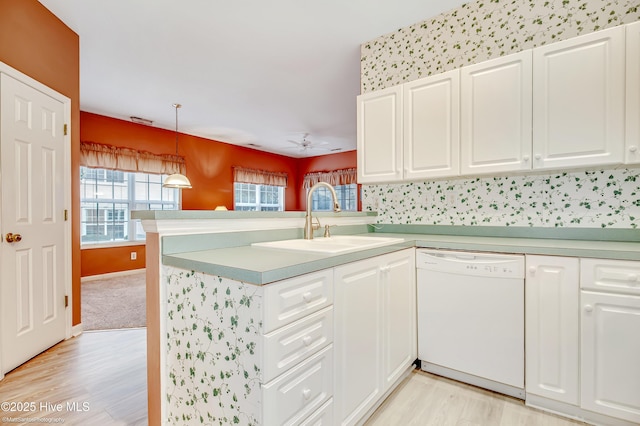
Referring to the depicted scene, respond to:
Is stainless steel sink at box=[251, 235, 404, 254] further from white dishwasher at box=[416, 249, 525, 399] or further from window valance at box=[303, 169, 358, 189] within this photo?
window valance at box=[303, 169, 358, 189]

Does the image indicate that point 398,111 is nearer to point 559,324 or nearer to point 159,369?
point 559,324

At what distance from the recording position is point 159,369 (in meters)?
1.35

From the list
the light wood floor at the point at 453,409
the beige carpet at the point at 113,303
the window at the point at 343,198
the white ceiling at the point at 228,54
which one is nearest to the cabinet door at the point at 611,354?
the light wood floor at the point at 453,409

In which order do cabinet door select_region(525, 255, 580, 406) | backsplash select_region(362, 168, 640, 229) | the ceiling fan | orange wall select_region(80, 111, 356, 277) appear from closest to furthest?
cabinet door select_region(525, 255, 580, 406)
backsplash select_region(362, 168, 640, 229)
orange wall select_region(80, 111, 356, 277)
the ceiling fan

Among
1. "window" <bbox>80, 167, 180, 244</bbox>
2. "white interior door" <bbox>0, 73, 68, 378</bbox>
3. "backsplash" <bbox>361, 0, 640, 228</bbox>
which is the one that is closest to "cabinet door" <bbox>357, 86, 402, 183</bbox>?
"backsplash" <bbox>361, 0, 640, 228</bbox>

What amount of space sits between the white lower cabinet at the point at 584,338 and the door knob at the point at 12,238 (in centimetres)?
320

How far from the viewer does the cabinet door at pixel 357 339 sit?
1302 mm

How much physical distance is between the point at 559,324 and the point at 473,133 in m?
1.18

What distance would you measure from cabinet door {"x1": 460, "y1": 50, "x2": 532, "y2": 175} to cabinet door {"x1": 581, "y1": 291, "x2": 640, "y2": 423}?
83cm

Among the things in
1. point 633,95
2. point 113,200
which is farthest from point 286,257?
point 113,200

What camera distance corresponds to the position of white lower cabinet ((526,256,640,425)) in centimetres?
141

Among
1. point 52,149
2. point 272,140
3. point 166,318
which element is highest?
point 272,140

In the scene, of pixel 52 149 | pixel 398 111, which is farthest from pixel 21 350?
pixel 398 111

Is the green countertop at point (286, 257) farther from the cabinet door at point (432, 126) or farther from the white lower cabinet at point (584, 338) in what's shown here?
the cabinet door at point (432, 126)
